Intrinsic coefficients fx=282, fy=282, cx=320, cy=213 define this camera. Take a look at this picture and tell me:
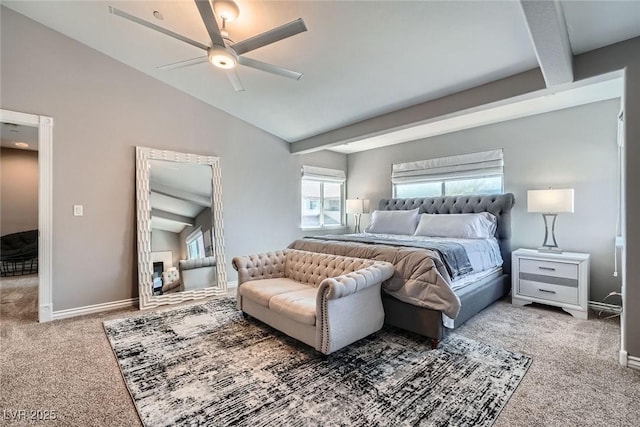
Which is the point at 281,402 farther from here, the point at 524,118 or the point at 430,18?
the point at 524,118

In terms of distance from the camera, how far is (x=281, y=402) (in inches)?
70.8

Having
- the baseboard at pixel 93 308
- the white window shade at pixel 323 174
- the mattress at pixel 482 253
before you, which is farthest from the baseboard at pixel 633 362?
the baseboard at pixel 93 308

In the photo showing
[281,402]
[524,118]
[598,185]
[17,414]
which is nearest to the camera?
[17,414]

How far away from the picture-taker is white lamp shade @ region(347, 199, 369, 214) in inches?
235

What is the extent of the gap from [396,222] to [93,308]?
14.5 feet

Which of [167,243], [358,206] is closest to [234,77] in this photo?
[167,243]

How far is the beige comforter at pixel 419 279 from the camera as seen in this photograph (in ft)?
7.95

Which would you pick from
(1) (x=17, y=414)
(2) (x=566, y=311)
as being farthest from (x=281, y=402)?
(2) (x=566, y=311)

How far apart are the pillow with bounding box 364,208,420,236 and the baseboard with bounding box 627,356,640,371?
2701mm

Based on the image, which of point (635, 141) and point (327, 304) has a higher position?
point (635, 141)

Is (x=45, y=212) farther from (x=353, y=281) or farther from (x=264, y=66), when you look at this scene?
(x=353, y=281)

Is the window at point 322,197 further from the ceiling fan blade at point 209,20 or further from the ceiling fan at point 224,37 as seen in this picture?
the ceiling fan blade at point 209,20

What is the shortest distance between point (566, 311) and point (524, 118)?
268 cm

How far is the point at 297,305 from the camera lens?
241cm
